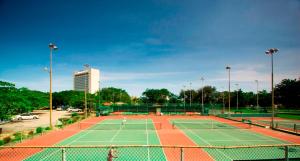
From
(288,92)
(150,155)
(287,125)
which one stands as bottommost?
(287,125)

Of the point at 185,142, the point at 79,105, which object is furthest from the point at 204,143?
the point at 79,105

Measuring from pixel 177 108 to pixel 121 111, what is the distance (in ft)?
50.2

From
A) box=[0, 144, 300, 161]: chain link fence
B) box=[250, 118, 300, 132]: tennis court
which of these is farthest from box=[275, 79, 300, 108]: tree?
box=[0, 144, 300, 161]: chain link fence

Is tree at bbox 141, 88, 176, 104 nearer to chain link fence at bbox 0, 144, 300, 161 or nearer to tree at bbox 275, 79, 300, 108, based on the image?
tree at bbox 275, 79, 300, 108

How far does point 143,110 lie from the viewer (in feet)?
214

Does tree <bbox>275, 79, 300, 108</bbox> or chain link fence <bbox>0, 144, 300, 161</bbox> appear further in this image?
tree <bbox>275, 79, 300, 108</bbox>

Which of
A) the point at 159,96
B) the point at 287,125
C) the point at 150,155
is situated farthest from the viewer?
the point at 159,96

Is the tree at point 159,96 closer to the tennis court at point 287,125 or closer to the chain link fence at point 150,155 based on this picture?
the tennis court at point 287,125

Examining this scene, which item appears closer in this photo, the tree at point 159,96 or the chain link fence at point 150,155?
the chain link fence at point 150,155

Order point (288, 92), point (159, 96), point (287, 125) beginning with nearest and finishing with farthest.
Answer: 1. point (287, 125)
2. point (288, 92)
3. point (159, 96)

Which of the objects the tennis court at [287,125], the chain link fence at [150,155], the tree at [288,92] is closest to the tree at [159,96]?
the tree at [288,92]

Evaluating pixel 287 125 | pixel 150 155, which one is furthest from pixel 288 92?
pixel 150 155

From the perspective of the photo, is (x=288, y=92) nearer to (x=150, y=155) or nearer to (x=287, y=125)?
(x=287, y=125)

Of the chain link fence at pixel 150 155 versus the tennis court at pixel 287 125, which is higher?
the chain link fence at pixel 150 155
